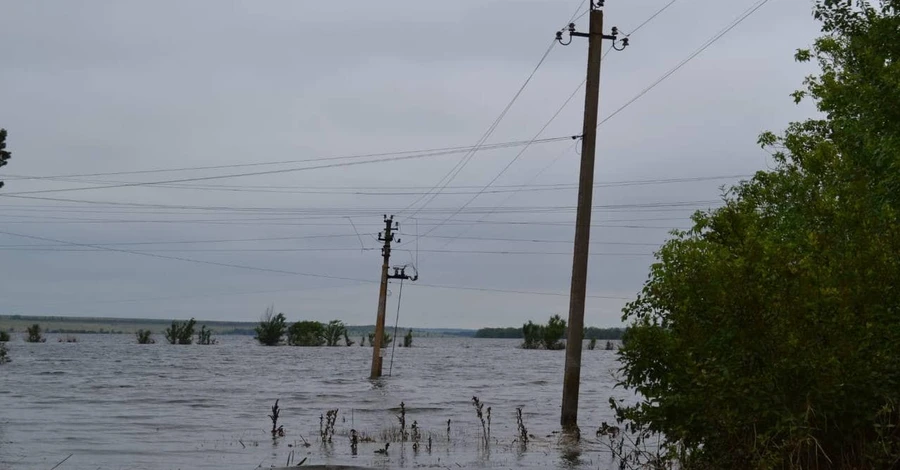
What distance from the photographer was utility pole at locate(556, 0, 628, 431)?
57.5 ft

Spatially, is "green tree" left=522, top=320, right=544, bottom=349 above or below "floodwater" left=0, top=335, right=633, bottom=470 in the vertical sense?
above

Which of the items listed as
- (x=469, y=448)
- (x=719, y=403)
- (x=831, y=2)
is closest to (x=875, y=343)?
(x=719, y=403)

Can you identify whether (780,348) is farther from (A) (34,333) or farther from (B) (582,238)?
(A) (34,333)

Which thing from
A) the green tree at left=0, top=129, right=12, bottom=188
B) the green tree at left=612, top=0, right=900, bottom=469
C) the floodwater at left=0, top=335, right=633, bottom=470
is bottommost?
the floodwater at left=0, top=335, right=633, bottom=470

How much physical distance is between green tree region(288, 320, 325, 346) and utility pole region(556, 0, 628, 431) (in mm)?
110193

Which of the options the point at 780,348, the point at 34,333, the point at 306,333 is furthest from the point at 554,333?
the point at 780,348

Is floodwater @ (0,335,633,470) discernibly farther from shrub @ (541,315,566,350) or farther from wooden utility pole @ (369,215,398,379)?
shrub @ (541,315,566,350)

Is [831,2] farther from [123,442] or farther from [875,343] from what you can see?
[123,442]

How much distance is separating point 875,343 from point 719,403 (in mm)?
1607

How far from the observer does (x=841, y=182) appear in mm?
14516

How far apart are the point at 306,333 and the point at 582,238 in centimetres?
11254

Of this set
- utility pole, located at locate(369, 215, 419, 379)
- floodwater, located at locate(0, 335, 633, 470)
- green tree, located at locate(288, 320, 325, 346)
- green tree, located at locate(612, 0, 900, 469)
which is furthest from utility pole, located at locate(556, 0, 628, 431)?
green tree, located at locate(288, 320, 325, 346)

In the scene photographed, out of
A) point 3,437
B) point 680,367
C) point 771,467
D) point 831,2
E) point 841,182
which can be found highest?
point 831,2

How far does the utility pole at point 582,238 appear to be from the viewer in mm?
17516
